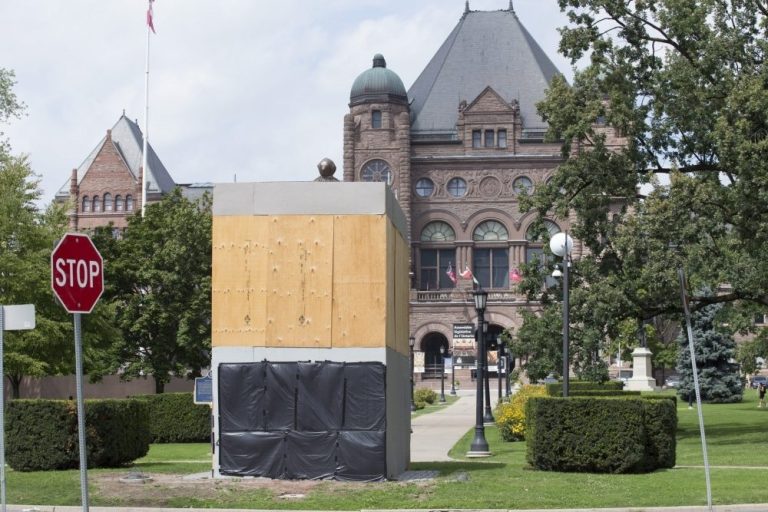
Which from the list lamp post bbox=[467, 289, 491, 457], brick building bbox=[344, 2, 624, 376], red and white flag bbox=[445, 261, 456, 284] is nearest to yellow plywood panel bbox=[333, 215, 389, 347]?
lamp post bbox=[467, 289, 491, 457]

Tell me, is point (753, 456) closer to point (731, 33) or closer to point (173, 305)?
point (731, 33)

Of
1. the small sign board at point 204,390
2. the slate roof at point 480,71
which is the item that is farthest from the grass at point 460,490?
the slate roof at point 480,71

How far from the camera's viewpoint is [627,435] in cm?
1892

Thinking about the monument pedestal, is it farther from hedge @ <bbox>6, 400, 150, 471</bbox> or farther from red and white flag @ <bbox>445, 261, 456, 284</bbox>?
hedge @ <bbox>6, 400, 150, 471</bbox>

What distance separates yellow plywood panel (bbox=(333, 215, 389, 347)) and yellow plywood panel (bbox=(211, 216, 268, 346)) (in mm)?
1177

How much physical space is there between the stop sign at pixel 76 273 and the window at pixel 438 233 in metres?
92.6

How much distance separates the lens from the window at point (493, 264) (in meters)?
104

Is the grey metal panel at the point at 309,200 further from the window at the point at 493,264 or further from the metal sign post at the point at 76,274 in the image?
the window at the point at 493,264

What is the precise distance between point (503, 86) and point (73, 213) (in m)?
40.7

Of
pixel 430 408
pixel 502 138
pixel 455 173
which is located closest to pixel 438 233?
pixel 455 173

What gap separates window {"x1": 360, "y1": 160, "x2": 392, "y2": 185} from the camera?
100 m

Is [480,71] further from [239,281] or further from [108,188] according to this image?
[239,281]

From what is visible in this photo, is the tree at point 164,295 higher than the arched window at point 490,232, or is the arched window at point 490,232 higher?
the arched window at point 490,232

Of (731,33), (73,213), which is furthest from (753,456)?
(73,213)
